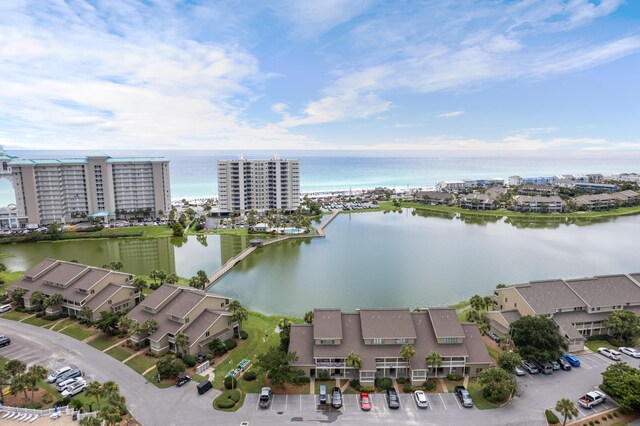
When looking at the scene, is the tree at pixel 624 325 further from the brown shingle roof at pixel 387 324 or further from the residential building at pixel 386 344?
the brown shingle roof at pixel 387 324

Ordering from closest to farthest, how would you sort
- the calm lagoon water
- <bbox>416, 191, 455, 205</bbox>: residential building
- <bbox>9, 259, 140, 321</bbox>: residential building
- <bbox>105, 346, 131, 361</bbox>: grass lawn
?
<bbox>105, 346, 131, 361</bbox>: grass lawn, <bbox>9, 259, 140, 321</bbox>: residential building, the calm lagoon water, <bbox>416, 191, 455, 205</bbox>: residential building

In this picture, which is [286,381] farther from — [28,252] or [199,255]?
[28,252]

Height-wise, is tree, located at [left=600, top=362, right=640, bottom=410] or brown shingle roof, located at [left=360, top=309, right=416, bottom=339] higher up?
brown shingle roof, located at [left=360, top=309, right=416, bottom=339]

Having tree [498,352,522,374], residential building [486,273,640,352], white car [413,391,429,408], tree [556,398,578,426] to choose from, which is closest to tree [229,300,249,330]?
white car [413,391,429,408]

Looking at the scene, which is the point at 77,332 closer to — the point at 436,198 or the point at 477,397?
the point at 477,397

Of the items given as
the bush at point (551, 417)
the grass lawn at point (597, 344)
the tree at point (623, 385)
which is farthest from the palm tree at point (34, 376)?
the grass lawn at point (597, 344)

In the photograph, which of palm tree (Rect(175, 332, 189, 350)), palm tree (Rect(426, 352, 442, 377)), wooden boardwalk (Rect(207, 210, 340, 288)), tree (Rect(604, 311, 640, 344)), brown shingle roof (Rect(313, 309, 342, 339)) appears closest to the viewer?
palm tree (Rect(426, 352, 442, 377))

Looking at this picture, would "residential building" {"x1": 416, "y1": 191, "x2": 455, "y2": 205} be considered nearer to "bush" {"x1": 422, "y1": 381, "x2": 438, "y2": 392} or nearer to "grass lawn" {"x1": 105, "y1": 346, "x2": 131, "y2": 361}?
"bush" {"x1": 422, "y1": 381, "x2": 438, "y2": 392}

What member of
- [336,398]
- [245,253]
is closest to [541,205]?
[245,253]
